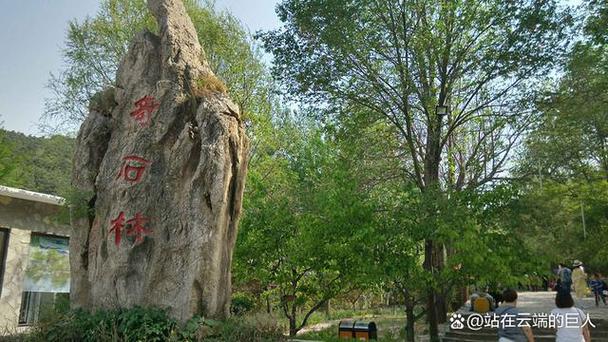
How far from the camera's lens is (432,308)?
38.6ft

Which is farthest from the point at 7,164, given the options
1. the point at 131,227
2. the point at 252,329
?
the point at 252,329

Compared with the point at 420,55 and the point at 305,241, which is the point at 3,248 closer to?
the point at 305,241

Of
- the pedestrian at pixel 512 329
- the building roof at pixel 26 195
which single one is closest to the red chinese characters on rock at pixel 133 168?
the building roof at pixel 26 195

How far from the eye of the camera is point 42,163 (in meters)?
25.9

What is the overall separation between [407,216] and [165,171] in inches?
189

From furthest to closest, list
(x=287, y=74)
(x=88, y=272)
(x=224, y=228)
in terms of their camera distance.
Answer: (x=287, y=74) < (x=88, y=272) < (x=224, y=228)

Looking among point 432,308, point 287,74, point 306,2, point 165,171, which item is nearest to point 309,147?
point 287,74

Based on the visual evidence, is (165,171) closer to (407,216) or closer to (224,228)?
(224,228)

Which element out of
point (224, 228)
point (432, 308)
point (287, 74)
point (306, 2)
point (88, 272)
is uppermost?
point (306, 2)

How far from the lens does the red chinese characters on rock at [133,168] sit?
744 centimetres

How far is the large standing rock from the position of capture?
6.93 meters

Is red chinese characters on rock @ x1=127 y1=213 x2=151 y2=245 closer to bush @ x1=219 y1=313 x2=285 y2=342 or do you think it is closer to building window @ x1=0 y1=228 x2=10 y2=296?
bush @ x1=219 y1=313 x2=285 y2=342

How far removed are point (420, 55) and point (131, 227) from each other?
8722 millimetres

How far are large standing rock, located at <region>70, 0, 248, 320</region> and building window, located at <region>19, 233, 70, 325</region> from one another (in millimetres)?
4808
